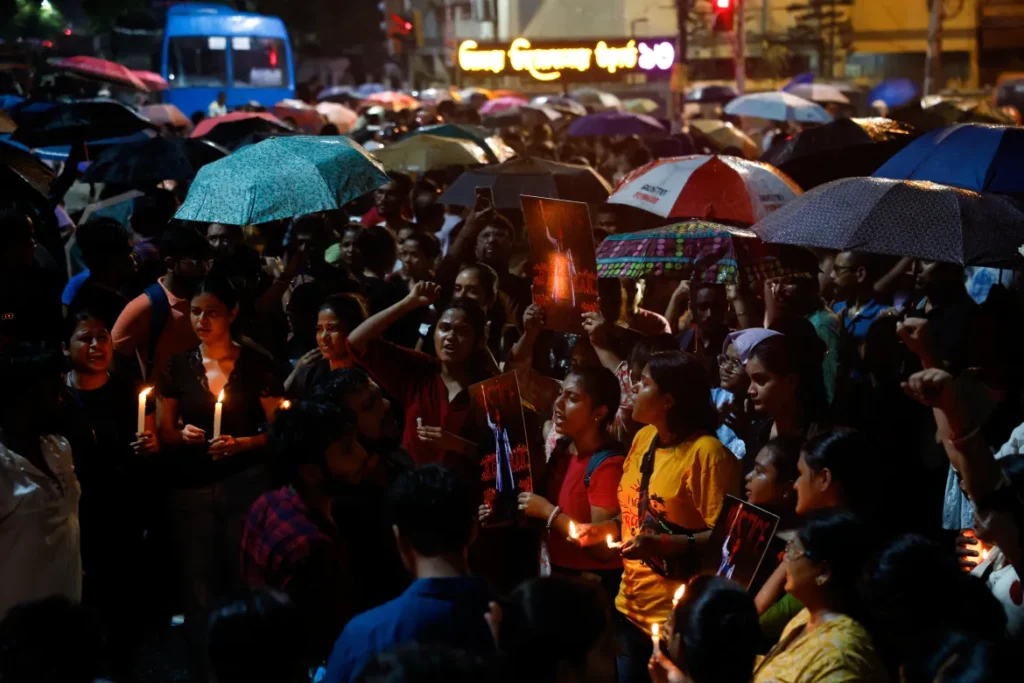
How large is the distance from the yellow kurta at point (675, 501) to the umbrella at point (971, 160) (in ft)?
9.49

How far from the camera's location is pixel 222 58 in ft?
102

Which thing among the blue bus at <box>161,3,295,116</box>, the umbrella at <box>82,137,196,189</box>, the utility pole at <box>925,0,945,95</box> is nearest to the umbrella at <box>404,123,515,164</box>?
the umbrella at <box>82,137,196,189</box>

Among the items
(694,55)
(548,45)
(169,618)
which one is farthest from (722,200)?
(694,55)

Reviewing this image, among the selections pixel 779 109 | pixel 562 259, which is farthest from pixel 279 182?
pixel 779 109

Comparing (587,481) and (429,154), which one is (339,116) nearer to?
(429,154)

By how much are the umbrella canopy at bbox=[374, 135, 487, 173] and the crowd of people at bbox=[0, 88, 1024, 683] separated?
143 inches

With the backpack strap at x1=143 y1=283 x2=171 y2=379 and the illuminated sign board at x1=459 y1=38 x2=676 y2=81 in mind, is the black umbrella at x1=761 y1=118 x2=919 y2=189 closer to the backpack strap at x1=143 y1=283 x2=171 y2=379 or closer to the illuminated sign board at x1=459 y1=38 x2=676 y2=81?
the backpack strap at x1=143 y1=283 x2=171 y2=379

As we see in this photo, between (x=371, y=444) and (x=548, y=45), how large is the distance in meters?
27.4

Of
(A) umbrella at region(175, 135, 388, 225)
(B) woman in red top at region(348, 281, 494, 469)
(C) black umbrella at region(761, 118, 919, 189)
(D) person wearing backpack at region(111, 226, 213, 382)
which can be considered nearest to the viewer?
(B) woman in red top at region(348, 281, 494, 469)

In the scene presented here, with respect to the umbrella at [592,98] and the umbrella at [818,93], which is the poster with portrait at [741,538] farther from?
the umbrella at [592,98]

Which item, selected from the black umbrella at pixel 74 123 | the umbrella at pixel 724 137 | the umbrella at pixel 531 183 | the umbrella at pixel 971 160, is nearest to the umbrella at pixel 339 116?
the umbrella at pixel 724 137

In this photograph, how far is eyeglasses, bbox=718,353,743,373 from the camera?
594 centimetres

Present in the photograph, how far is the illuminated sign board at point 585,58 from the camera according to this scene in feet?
100

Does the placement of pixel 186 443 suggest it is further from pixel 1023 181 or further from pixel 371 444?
pixel 1023 181
